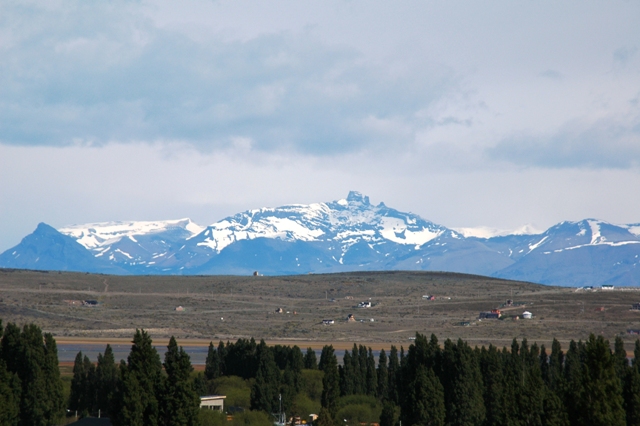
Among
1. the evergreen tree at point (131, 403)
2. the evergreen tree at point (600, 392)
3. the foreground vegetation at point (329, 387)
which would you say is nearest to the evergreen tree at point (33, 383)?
the foreground vegetation at point (329, 387)

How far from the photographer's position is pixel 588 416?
172 ft

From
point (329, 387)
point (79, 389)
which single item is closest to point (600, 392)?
point (329, 387)

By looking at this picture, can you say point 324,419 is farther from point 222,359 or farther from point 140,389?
point 222,359

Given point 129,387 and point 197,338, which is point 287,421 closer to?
point 129,387

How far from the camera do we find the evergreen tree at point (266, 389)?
79931 millimetres

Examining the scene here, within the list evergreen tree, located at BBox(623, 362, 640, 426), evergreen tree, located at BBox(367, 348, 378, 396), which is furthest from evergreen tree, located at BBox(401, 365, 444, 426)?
evergreen tree, located at BBox(367, 348, 378, 396)

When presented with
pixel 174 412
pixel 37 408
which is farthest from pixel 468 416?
pixel 37 408

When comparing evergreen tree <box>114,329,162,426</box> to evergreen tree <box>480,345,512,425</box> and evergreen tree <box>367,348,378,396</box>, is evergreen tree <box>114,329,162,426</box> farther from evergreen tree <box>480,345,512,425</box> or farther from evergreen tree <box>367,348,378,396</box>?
evergreen tree <box>367,348,378,396</box>

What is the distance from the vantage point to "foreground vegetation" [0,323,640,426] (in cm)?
5622

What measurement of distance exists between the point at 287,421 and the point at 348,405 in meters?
5.14

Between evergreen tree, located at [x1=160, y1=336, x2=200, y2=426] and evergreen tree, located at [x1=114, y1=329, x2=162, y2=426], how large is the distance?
0.58 meters

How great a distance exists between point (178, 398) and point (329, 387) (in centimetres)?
1614

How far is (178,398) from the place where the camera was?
61.8m

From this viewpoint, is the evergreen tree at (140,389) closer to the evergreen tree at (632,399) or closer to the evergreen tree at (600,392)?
the evergreen tree at (600,392)
